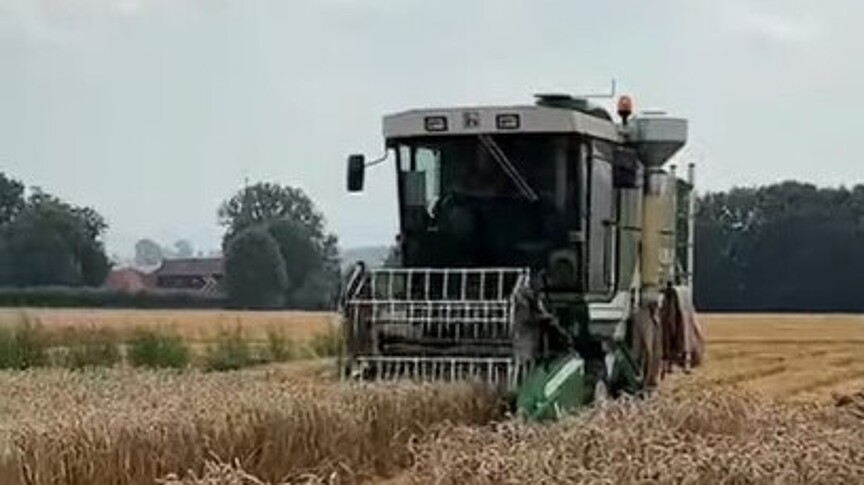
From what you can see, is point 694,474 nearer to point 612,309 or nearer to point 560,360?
point 560,360

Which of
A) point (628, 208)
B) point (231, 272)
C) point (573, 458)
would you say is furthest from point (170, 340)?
point (231, 272)

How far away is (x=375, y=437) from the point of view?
10891 mm

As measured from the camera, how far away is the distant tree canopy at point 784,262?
207 feet

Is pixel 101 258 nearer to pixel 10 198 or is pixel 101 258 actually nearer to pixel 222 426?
pixel 10 198

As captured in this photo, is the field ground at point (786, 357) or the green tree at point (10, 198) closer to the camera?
the field ground at point (786, 357)

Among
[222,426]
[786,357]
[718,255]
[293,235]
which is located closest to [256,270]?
[293,235]

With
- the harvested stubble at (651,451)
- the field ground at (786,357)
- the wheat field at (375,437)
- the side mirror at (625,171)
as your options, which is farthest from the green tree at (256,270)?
the harvested stubble at (651,451)

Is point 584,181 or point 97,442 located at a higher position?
point 584,181

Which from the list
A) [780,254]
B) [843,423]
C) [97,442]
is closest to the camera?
[97,442]

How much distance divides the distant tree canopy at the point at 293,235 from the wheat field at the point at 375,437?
41.8 m

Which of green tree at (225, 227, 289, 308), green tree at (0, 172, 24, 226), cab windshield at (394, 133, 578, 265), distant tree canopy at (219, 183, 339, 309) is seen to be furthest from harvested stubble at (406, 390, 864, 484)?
green tree at (0, 172, 24, 226)

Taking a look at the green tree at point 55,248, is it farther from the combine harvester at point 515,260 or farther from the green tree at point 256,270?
the combine harvester at point 515,260

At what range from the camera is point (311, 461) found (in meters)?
10.1

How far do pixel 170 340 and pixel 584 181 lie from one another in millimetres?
13295
